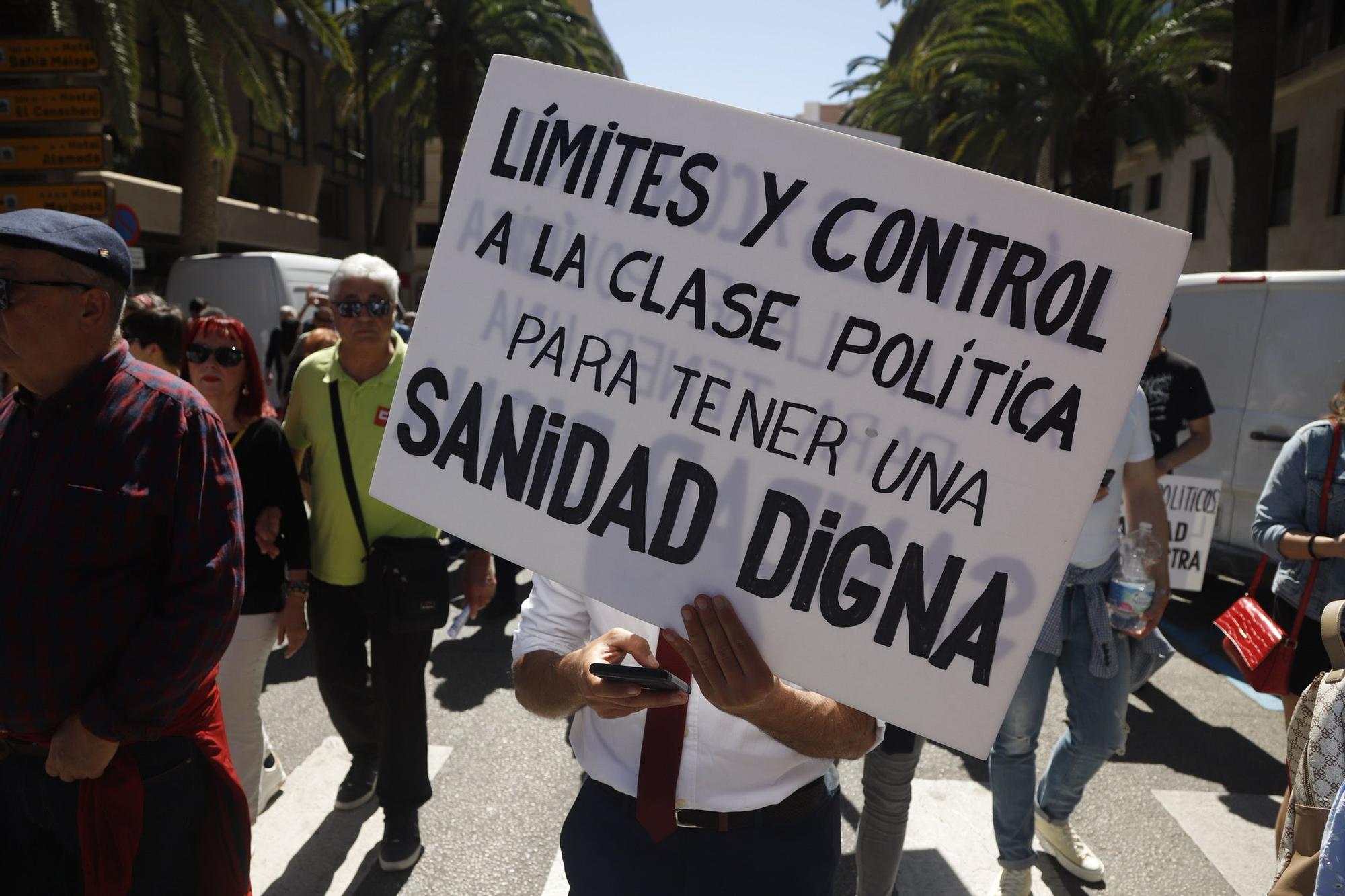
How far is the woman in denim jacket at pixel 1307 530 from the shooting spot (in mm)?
3090

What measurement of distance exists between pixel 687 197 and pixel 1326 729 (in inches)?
63.5

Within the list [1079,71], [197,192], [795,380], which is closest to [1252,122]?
[1079,71]

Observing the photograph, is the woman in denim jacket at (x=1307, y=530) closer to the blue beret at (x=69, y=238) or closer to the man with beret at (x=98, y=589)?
the man with beret at (x=98, y=589)

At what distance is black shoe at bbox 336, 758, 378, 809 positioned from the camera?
3693mm

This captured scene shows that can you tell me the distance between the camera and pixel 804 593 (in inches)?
56.7

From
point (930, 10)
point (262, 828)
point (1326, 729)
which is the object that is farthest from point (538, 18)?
point (1326, 729)

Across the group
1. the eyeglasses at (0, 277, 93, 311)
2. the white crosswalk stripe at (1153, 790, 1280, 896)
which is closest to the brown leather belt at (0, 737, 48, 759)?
the eyeglasses at (0, 277, 93, 311)

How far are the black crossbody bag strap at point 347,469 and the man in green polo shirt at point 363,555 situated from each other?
1cm

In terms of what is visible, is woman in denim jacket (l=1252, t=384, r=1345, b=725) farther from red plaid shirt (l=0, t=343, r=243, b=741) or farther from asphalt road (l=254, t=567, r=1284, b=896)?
red plaid shirt (l=0, t=343, r=243, b=741)

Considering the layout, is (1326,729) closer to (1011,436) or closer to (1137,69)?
(1011,436)

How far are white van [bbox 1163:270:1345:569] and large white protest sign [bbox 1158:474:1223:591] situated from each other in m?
0.90

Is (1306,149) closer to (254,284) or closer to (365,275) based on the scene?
(254,284)

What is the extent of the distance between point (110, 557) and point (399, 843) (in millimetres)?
1767

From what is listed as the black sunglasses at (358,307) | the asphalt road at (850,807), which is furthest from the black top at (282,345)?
the black sunglasses at (358,307)
